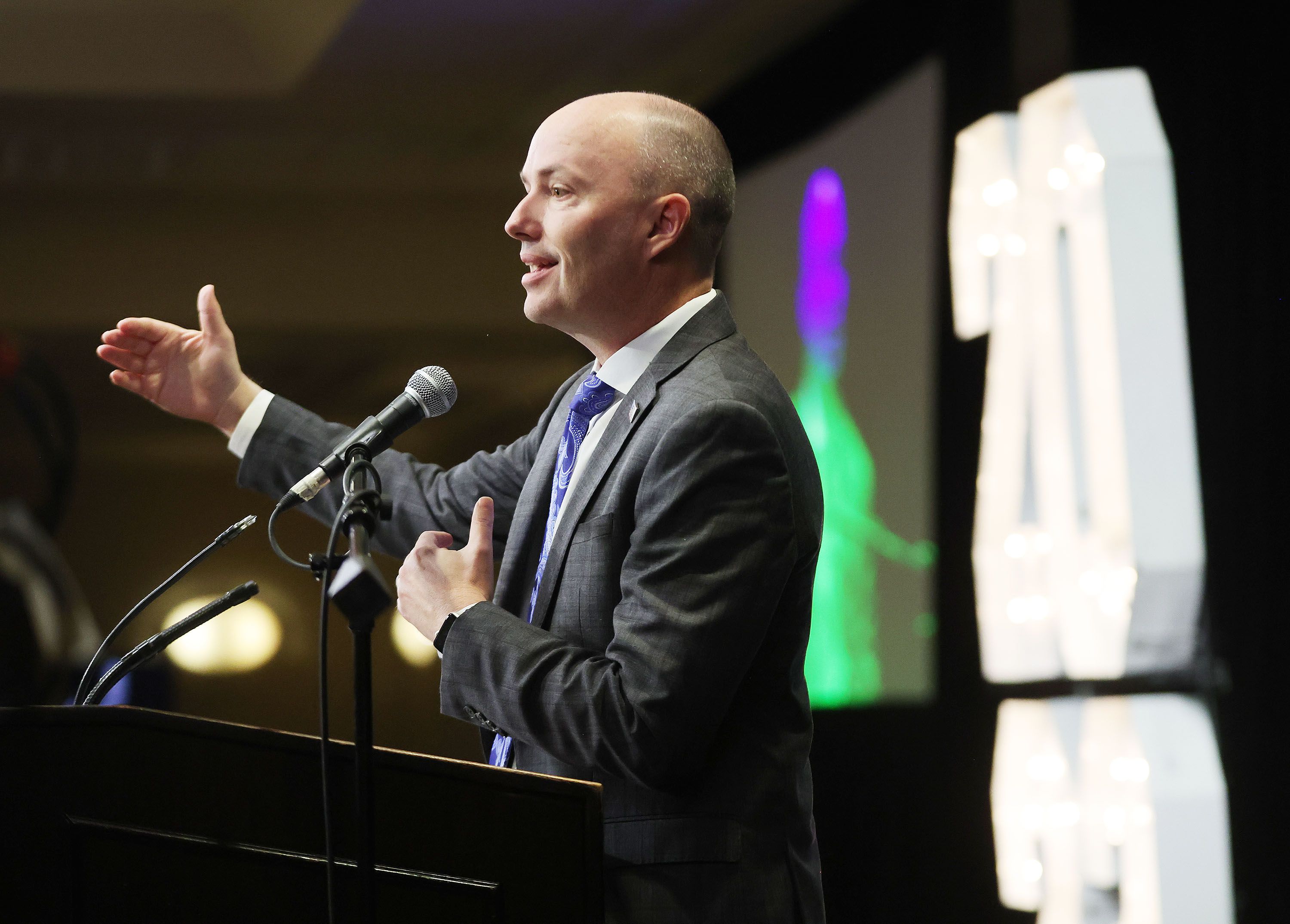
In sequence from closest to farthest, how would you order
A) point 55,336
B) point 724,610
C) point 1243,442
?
point 724,610 < point 1243,442 < point 55,336

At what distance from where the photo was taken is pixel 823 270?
2.73 m

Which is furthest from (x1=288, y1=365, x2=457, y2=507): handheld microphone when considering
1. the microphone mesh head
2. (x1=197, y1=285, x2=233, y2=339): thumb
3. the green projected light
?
the green projected light

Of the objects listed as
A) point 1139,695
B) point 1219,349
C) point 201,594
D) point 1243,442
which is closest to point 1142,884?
point 1139,695

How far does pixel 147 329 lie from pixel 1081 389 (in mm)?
1897

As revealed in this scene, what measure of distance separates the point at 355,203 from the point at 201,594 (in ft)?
3.44

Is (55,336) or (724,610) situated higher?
(55,336)

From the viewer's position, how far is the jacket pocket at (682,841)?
1.30 meters

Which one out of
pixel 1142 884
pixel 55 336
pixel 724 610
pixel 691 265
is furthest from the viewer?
pixel 55 336

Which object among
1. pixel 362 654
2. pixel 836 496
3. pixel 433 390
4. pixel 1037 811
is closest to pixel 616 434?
pixel 433 390

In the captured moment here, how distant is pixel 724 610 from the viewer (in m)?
1.28

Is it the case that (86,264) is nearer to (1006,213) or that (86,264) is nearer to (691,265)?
(691,265)

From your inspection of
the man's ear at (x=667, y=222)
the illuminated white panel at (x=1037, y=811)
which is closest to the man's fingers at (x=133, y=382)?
the man's ear at (x=667, y=222)

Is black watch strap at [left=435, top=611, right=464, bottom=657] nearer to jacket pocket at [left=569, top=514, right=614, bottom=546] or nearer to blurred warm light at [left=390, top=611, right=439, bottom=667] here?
jacket pocket at [left=569, top=514, right=614, bottom=546]

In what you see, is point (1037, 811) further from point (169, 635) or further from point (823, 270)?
point (169, 635)
